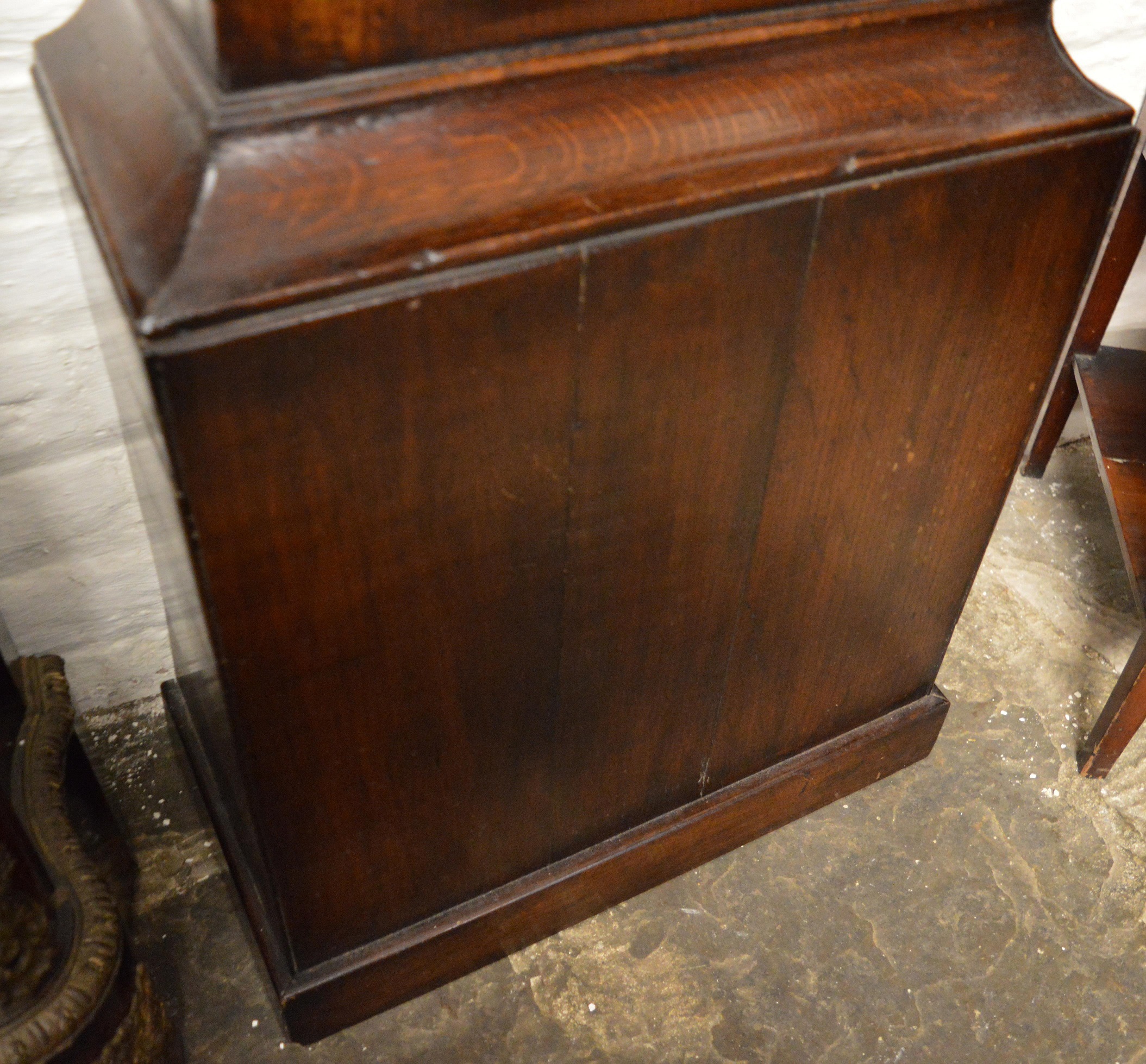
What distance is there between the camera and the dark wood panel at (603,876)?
4.40 ft

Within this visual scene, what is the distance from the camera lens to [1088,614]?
197 cm

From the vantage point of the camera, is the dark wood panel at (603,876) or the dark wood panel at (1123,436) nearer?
the dark wood panel at (603,876)

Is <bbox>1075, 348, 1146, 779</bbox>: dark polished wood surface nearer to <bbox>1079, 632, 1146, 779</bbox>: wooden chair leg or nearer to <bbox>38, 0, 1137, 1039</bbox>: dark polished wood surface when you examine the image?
<bbox>1079, 632, 1146, 779</bbox>: wooden chair leg

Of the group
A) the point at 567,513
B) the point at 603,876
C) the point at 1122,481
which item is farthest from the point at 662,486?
the point at 1122,481

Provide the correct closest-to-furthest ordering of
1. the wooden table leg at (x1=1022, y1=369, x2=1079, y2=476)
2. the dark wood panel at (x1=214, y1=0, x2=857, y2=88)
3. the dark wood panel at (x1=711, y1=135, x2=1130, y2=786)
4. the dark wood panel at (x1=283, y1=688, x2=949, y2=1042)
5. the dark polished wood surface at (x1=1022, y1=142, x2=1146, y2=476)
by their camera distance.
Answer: the dark wood panel at (x1=214, y1=0, x2=857, y2=88) → the dark wood panel at (x1=711, y1=135, x2=1130, y2=786) → the dark wood panel at (x1=283, y1=688, x2=949, y2=1042) → the dark polished wood surface at (x1=1022, y1=142, x2=1146, y2=476) → the wooden table leg at (x1=1022, y1=369, x2=1079, y2=476)

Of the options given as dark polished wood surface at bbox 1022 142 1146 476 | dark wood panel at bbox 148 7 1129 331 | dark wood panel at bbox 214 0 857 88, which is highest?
dark wood panel at bbox 214 0 857 88

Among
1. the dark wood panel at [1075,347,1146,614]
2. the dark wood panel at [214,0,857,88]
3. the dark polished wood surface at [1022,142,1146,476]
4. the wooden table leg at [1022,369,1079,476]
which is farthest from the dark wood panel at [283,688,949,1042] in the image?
the dark wood panel at [214,0,857,88]

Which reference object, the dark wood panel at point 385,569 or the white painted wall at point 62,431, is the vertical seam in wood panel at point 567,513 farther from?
the white painted wall at point 62,431

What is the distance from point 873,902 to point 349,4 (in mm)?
1284

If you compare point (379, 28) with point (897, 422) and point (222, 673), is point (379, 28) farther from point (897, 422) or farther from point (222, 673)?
point (897, 422)

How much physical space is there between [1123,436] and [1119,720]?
1.44 feet

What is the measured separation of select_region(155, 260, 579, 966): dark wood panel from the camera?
32.8 inches

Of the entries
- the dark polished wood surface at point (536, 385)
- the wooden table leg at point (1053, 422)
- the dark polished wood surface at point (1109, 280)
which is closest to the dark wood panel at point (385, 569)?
the dark polished wood surface at point (536, 385)

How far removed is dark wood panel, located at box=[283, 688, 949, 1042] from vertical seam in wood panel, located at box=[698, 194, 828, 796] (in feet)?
0.30
